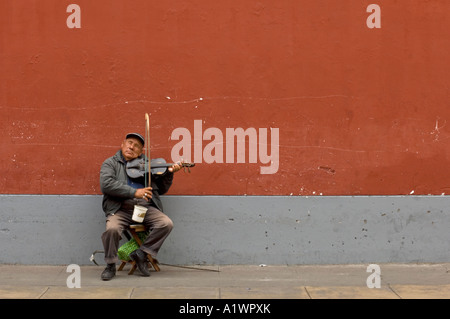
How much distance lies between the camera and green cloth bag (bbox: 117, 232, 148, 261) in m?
6.66

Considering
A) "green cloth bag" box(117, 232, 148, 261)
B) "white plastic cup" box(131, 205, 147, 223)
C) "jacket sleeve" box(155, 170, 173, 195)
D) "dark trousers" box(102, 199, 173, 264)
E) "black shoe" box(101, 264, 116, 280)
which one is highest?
"jacket sleeve" box(155, 170, 173, 195)

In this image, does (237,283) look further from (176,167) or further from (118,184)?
(118,184)

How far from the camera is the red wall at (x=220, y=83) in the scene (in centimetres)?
709

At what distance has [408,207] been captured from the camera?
7160mm

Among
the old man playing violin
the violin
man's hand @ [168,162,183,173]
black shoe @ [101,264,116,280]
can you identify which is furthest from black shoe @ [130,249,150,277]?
man's hand @ [168,162,183,173]

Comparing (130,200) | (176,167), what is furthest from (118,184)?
(176,167)

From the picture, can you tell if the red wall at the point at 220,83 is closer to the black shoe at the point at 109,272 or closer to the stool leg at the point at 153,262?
the stool leg at the point at 153,262

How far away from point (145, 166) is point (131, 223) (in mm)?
610

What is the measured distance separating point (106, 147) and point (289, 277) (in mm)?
2406

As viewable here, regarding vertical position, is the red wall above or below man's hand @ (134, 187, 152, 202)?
above

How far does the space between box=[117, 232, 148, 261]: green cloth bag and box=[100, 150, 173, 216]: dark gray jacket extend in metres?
0.35

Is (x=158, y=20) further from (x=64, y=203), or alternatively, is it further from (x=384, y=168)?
(x=384, y=168)

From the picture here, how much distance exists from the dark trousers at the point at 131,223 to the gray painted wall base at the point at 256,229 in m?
0.48

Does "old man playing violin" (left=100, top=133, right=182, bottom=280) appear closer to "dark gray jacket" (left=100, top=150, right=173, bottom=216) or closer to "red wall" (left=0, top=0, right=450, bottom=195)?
"dark gray jacket" (left=100, top=150, right=173, bottom=216)
